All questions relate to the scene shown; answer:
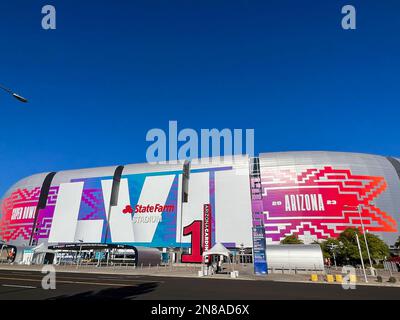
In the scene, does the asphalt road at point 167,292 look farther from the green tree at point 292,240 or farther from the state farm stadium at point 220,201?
the state farm stadium at point 220,201

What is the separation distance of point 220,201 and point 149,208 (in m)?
22.2

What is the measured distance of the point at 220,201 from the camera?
3125 inches

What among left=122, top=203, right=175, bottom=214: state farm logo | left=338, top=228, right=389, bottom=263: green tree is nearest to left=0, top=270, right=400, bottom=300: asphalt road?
left=338, top=228, right=389, bottom=263: green tree

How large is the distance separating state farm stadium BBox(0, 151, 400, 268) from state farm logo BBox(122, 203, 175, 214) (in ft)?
0.99

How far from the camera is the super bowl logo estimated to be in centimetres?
6869

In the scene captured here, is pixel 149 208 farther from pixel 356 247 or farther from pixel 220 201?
pixel 356 247

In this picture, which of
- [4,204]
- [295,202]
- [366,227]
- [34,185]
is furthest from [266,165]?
[4,204]

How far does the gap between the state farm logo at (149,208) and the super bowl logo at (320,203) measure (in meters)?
28.2

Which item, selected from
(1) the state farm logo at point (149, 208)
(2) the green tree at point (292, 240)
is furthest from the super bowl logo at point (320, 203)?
(1) the state farm logo at point (149, 208)

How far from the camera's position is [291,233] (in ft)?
228

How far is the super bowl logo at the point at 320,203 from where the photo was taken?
225ft

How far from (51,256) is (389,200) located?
8844 cm

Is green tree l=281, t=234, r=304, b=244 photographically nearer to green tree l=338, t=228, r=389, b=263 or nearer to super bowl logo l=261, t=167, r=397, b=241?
super bowl logo l=261, t=167, r=397, b=241

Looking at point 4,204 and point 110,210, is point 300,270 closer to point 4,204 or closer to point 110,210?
point 110,210
